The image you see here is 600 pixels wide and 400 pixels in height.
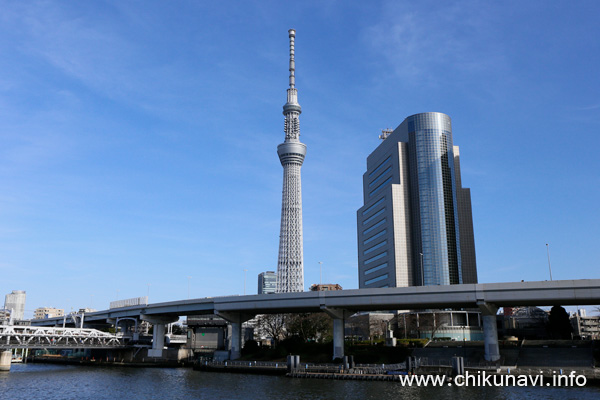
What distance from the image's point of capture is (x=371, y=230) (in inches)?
7451

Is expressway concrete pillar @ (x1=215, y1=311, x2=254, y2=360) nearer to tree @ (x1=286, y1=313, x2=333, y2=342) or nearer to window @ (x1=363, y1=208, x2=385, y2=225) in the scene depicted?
tree @ (x1=286, y1=313, x2=333, y2=342)

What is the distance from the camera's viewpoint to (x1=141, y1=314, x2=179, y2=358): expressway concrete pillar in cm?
11288

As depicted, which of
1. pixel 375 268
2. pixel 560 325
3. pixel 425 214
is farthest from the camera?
pixel 375 268

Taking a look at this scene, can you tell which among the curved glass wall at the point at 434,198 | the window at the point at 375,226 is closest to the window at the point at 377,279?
the curved glass wall at the point at 434,198

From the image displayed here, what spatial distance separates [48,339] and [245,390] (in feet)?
193

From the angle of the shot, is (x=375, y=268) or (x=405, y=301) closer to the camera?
(x=405, y=301)

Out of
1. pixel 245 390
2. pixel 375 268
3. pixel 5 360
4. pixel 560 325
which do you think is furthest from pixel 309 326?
pixel 375 268

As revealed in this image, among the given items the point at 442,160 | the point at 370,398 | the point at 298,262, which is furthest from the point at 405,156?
the point at 370,398

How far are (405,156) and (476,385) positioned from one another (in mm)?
120901

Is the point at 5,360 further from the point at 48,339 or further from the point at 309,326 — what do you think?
the point at 309,326

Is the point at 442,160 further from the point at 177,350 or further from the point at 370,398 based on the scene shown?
the point at 370,398

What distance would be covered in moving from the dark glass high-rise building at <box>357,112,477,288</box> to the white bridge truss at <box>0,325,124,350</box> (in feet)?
276

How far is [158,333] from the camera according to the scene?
115000 mm

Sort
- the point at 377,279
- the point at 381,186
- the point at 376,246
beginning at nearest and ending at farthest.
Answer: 1. the point at 377,279
2. the point at 376,246
3. the point at 381,186
